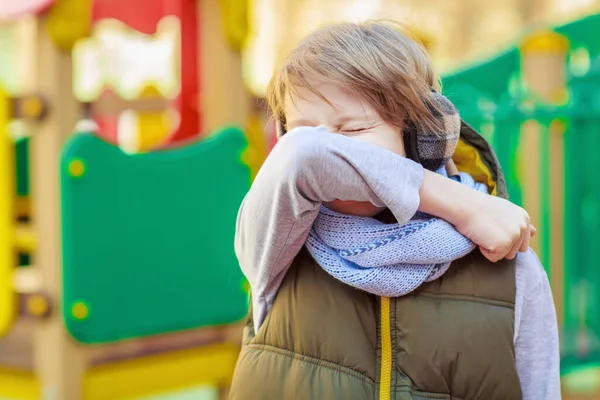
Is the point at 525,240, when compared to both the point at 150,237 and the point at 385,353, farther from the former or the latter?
the point at 150,237

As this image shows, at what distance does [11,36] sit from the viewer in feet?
23.7

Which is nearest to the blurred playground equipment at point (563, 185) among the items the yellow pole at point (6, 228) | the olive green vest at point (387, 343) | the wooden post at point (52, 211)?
the wooden post at point (52, 211)

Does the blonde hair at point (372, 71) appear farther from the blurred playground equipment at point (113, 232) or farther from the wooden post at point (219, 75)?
the wooden post at point (219, 75)

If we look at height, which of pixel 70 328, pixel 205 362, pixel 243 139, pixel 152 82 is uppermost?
pixel 152 82

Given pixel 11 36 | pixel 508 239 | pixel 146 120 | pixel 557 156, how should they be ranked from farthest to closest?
1. pixel 11 36
2. pixel 146 120
3. pixel 557 156
4. pixel 508 239

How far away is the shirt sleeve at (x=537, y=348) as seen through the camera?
1.11m

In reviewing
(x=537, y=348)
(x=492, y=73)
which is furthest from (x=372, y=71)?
(x=492, y=73)

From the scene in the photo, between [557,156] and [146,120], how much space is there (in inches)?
81.0

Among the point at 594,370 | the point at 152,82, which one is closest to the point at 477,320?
the point at 594,370

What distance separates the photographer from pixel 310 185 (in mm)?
949

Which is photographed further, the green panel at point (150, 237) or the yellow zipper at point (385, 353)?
the green panel at point (150, 237)

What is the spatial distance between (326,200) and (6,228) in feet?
5.55

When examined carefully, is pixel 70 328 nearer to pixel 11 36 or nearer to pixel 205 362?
pixel 205 362

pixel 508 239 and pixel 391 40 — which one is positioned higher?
pixel 391 40
